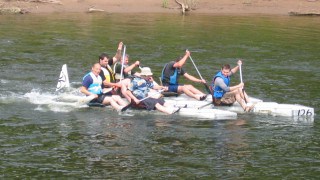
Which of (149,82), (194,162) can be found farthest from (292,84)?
(194,162)

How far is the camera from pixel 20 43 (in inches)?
1302

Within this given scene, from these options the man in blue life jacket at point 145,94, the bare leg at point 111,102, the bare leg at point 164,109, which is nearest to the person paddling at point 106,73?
the bare leg at point 111,102

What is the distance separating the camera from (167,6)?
47.8 metres

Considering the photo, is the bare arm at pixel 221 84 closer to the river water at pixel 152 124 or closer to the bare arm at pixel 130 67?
the river water at pixel 152 124

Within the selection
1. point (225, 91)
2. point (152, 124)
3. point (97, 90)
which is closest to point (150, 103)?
point (152, 124)

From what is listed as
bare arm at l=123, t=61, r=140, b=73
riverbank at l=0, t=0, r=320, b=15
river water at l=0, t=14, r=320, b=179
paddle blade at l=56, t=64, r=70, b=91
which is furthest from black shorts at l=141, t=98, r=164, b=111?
riverbank at l=0, t=0, r=320, b=15

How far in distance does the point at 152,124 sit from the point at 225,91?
8.69ft

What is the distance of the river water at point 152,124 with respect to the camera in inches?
596

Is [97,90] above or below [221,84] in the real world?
below

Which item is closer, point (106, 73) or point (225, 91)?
point (225, 91)

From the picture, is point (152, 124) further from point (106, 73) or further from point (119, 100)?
point (106, 73)

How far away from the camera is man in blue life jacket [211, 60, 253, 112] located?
20219 mm

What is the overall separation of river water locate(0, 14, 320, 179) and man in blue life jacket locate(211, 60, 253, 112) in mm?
748

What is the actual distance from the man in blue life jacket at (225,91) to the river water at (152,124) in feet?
2.45
